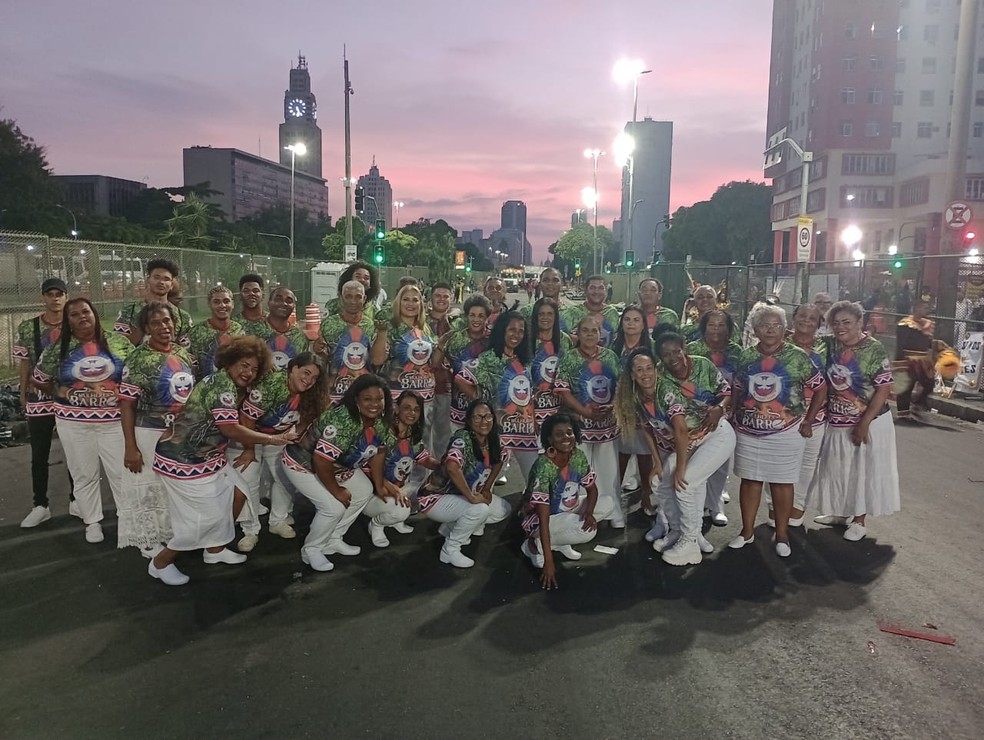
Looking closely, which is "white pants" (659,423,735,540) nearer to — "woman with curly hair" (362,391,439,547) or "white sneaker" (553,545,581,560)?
"white sneaker" (553,545,581,560)

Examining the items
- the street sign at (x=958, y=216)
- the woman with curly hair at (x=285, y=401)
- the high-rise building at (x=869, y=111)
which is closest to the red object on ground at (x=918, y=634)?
the woman with curly hair at (x=285, y=401)

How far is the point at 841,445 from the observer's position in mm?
5695

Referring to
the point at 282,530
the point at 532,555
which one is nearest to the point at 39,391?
the point at 282,530

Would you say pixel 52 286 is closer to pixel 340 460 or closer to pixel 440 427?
pixel 340 460

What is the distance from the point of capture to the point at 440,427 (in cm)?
698

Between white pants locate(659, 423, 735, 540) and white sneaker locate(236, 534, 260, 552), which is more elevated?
white pants locate(659, 423, 735, 540)

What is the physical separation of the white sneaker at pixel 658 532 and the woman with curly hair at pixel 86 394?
378cm

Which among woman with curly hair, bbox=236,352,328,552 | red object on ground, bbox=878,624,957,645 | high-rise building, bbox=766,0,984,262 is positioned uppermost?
high-rise building, bbox=766,0,984,262

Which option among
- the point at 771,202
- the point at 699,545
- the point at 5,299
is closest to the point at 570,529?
the point at 699,545

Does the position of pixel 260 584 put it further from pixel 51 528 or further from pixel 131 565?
pixel 51 528

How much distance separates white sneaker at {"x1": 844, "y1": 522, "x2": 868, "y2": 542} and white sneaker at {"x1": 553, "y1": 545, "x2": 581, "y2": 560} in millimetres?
2135

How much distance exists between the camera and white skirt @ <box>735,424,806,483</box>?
528 centimetres

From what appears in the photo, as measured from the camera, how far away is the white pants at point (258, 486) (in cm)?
529

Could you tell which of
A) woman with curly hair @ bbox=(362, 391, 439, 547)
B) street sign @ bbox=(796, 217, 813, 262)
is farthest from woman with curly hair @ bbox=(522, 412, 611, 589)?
street sign @ bbox=(796, 217, 813, 262)
